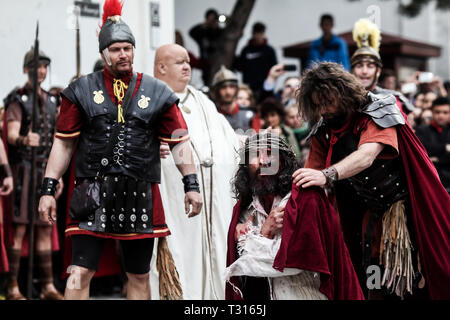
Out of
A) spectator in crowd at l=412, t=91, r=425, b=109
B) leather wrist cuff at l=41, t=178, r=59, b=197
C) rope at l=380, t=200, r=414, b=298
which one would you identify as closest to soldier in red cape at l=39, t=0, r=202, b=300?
leather wrist cuff at l=41, t=178, r=59, b=197

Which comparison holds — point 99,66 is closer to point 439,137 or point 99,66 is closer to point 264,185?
point 264,185

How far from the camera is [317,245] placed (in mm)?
4559

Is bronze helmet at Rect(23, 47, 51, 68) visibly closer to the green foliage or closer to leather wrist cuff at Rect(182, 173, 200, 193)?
leather wrist cuff at Rect(182, 173, 200, 193)

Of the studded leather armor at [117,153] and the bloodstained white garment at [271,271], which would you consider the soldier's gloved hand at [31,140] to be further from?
the bloodstained white garment at [271,271]

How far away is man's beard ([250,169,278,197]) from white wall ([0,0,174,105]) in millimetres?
3483

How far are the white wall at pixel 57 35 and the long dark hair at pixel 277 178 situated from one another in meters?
3.32

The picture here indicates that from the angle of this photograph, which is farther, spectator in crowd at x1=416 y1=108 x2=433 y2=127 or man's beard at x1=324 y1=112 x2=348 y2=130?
spectator in crowd at x1=416 y1=108 x2=433 y2=127

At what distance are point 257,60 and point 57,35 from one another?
3.33 metres

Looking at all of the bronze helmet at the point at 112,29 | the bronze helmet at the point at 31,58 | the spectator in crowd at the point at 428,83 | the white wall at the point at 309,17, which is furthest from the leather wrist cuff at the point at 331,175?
the white wall at the point at 309,17

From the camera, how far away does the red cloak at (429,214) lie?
5.20m

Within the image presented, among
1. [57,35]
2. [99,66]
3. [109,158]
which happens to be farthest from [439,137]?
[109,158]

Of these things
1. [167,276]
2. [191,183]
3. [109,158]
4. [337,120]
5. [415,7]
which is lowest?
[167,276]

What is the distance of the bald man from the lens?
6.40 m
